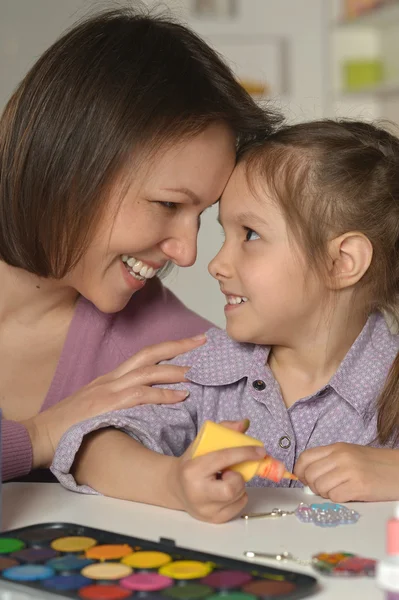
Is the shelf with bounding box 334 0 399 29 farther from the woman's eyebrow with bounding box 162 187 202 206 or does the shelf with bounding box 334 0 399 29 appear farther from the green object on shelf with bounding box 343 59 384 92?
the woman's eyebrow with bounding box 162 187 202 206

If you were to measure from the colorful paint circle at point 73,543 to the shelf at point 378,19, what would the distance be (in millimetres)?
4053

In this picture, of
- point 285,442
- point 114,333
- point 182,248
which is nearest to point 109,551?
point 285,442

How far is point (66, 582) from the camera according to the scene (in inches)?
31.6

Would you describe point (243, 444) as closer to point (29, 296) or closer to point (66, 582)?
point (66, 582)

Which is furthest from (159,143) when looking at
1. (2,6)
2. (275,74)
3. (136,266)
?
(275,74)

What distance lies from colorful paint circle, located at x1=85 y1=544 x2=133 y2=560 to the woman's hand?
1.55 feet

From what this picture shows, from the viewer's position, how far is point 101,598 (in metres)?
0.76

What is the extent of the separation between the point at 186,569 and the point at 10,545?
0.60ft

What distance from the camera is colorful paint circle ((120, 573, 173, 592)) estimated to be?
2.57 ft

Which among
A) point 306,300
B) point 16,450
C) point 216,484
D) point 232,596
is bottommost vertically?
point 232,596

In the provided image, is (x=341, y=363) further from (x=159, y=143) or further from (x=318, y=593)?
(x=318, y=593)

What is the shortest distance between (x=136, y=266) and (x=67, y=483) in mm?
447

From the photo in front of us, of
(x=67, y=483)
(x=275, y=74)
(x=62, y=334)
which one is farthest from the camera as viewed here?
(x=275, y=74)

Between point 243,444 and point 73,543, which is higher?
point 243,444
